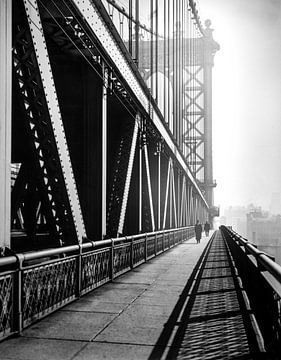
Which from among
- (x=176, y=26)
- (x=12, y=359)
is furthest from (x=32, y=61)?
(x=176, y=26)

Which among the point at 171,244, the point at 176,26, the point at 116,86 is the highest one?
the point at 176,26

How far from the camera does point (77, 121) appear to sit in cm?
1110

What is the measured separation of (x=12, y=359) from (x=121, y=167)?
837 centimetres

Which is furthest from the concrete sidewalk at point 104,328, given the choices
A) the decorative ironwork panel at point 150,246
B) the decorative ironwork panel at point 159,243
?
the decorative ironwork panel at point 159,243

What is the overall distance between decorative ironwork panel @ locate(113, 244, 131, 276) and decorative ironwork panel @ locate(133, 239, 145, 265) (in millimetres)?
959

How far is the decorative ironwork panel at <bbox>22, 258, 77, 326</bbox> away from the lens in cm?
572

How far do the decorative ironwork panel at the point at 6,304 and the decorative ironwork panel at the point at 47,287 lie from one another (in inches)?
12.5

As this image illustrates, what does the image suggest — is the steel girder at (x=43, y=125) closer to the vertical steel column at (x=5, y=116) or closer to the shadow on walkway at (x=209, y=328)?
the vertical steel column at (x=5, y=116)

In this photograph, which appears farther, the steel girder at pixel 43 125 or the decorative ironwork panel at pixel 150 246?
the decorative ironwork panel at pixel 150 246

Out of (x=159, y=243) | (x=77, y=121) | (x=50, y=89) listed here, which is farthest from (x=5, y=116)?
(x=159, y=243)

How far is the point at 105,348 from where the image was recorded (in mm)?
4852

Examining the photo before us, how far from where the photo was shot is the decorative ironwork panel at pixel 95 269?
8.23m

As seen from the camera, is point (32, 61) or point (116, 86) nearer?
point (32, 61)

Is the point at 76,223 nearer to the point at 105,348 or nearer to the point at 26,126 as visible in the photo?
the point at 26,126
